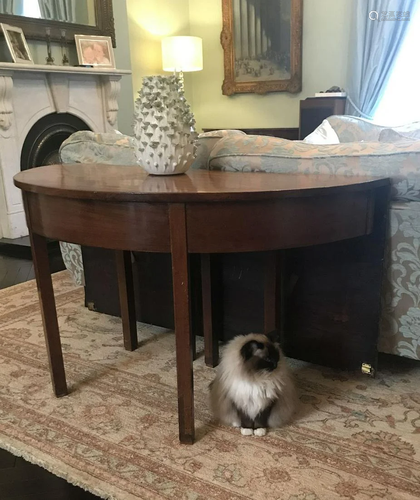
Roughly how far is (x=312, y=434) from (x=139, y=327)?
0.95 metres

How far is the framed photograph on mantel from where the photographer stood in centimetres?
458

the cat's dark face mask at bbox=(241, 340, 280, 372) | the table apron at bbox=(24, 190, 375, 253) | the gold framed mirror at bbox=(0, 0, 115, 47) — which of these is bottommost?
the cat's dark face mask at bbox=(241, 340, 280, 372)

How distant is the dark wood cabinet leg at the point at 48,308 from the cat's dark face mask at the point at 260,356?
1.97ft

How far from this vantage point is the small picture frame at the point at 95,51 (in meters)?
3.95

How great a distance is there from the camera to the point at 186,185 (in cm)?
120

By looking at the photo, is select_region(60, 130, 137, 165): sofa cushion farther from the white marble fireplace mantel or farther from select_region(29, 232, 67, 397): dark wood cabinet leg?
the white marble fireplace mantel

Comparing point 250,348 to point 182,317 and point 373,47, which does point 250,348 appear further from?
point 373,47

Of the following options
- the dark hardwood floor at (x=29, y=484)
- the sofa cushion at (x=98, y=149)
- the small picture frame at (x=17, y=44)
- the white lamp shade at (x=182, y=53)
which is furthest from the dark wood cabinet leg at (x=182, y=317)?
the white lamp shade at (x=182, y=53)

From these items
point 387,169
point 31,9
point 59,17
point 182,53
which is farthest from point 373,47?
point 387,169

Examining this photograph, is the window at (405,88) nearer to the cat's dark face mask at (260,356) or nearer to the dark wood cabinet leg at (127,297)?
the dark wood cabinet leg at (127,297)

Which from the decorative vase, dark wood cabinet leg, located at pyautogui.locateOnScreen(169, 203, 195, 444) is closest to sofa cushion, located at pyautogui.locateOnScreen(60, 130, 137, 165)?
the decorative vase

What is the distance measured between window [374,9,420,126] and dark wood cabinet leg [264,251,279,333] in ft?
10.7

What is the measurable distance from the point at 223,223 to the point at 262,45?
4131 millimetres

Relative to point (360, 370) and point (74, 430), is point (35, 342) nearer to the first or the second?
point (74, 430)
